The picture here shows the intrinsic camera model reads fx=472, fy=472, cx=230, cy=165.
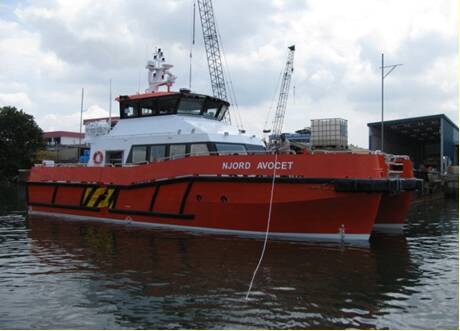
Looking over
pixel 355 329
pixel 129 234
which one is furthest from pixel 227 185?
pixel 355 329

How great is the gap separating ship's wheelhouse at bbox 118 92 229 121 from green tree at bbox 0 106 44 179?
110 ft

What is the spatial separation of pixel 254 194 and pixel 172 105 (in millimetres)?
4061

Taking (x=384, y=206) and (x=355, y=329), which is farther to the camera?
(x=384, y=206)

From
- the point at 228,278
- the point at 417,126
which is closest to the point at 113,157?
the point at 228,278

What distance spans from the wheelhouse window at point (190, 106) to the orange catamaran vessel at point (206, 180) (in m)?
0.03

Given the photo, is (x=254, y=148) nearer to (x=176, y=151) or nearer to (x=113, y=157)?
(x=176, y=151)

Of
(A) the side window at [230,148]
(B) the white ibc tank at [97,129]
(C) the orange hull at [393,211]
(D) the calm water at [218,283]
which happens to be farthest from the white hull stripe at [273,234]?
(B) the white ibc tank at [97,129]

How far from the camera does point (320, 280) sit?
21.4ft

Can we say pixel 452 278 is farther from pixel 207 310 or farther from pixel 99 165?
pixel 99 165

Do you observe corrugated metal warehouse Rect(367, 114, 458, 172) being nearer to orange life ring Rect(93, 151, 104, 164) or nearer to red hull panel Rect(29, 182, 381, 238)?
orange life ring Rect(93, 151, 104, 164)

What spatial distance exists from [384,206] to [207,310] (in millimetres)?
7986

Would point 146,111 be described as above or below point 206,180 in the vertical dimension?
above

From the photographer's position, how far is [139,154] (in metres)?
12.5

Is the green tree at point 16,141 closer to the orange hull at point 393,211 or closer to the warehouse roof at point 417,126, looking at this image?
the warehouse roof at point 417,126
